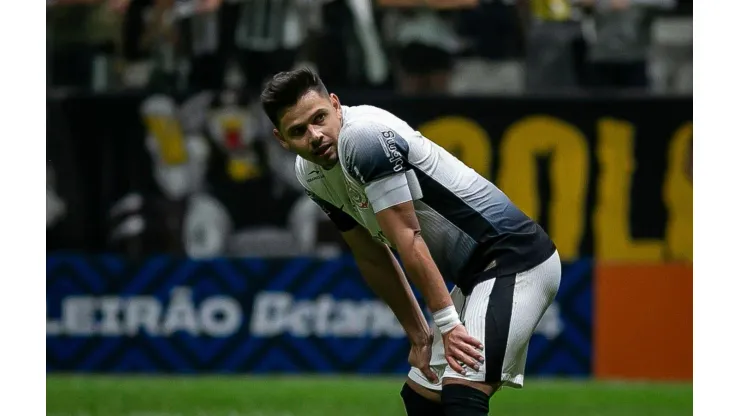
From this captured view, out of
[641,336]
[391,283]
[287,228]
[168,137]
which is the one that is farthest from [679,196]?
[391,283]

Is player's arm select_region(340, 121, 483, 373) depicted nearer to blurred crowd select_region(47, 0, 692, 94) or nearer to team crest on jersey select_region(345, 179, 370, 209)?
team crest on jersey select_region(345, 179, 370, 209)

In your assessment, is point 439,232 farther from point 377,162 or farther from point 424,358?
point 424,358

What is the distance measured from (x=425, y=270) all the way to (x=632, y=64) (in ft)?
27.0

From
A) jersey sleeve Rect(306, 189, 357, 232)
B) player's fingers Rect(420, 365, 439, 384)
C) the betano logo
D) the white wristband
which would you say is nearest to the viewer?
the white wristband

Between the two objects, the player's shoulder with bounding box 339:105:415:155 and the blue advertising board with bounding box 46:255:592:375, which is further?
the blue advertising board with bounding box 46:255:592:375

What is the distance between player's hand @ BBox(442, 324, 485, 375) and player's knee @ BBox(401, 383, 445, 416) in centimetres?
47

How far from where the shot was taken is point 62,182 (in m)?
13.8

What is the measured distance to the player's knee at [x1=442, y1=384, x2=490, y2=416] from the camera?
5781 mm

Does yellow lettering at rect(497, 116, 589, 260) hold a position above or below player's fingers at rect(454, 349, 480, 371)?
above

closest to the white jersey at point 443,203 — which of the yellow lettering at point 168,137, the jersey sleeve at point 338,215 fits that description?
the jersey sleeve at point 338,215

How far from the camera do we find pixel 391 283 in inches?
261

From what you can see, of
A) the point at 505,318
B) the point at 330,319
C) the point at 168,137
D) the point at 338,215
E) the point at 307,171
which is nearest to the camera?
the point at 505,318

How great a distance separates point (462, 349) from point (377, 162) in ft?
2.89

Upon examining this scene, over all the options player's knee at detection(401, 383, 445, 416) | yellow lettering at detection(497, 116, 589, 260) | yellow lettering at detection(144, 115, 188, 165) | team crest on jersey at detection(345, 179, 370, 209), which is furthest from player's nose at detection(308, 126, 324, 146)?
yellow lettering at detection(144, 115, 188, 165)
